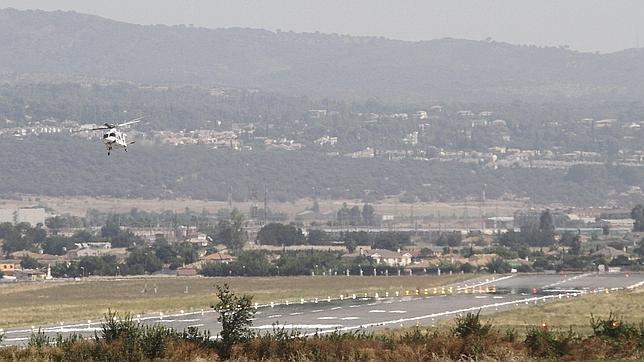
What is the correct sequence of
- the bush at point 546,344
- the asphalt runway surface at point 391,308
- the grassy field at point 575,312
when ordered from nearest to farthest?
1. the bush at point 546,344
2. the asphalt runway surface at point 391,308
3. the grassy field at point 575,312

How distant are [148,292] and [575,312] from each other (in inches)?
1592

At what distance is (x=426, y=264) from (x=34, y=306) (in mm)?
70546

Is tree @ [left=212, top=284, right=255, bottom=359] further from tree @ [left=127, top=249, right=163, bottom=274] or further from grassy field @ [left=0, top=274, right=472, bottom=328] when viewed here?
tree @ [left=127, top=249, right=163, bottom=274]

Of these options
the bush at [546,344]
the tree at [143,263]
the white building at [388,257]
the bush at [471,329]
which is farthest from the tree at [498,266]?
the bush at [546,344]

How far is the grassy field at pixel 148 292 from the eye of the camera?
92.1m

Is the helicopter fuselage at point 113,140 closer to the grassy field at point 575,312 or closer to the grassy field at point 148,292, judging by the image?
the grassy field at point 148,292

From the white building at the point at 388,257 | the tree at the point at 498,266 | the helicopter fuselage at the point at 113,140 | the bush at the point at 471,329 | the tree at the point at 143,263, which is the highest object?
the helicopter fuselage at the point at 113,140

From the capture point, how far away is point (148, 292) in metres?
116

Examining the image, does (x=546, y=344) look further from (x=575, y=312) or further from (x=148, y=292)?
(x=148, y=292)

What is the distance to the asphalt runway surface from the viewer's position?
74.9 metres

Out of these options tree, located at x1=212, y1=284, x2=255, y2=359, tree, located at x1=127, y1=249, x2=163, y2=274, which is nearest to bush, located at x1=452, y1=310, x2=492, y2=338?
tree, located at x1=212, y1=284, x2=255, y2=359

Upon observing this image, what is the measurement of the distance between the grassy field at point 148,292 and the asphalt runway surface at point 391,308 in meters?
4.34

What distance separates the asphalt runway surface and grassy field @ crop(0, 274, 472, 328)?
4.34 meters

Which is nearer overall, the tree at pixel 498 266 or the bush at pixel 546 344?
the bush at pixel 546 344
